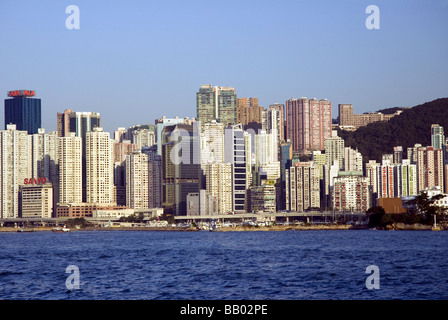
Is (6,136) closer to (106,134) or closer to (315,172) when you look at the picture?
(106,134)

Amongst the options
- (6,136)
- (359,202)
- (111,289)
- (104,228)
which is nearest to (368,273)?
(111,289)

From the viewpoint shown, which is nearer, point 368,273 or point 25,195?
point 368,273

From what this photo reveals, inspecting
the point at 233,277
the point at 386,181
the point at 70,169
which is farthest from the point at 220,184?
the point at 233,277

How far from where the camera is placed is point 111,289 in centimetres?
2806

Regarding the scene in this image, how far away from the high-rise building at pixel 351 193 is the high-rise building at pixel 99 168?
54399 mm

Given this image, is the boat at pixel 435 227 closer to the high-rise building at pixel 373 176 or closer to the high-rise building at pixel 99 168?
the high-rise building at pixel 373 176

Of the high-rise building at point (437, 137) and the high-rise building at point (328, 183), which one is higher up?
the high-rise building at point (437, 137)

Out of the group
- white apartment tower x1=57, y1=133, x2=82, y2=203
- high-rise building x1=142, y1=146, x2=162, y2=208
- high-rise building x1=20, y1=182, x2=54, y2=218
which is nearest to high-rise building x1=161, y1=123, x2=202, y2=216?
high-rise building x1=142, y1=146, x2=162, y2=208

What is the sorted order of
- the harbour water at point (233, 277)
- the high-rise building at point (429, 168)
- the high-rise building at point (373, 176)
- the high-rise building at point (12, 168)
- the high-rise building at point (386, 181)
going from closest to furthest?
the harbour water at point (233, 277) → the high-rise building at point (386, 181) → the high-rise building at point (429, 168) → the high-rise building at point (373, 176) → the high-rise building at point (12, 168)

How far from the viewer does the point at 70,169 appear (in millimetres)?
181250

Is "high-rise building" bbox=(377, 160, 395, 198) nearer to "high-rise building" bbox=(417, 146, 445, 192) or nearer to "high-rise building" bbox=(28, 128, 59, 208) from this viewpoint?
"high-rise building" bbox=(417, 146, 445, 192)

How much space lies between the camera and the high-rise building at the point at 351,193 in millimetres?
169250

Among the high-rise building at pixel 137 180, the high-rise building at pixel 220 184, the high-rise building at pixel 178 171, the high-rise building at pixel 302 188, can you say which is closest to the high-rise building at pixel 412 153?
the high-rise building at pixel 302 188
